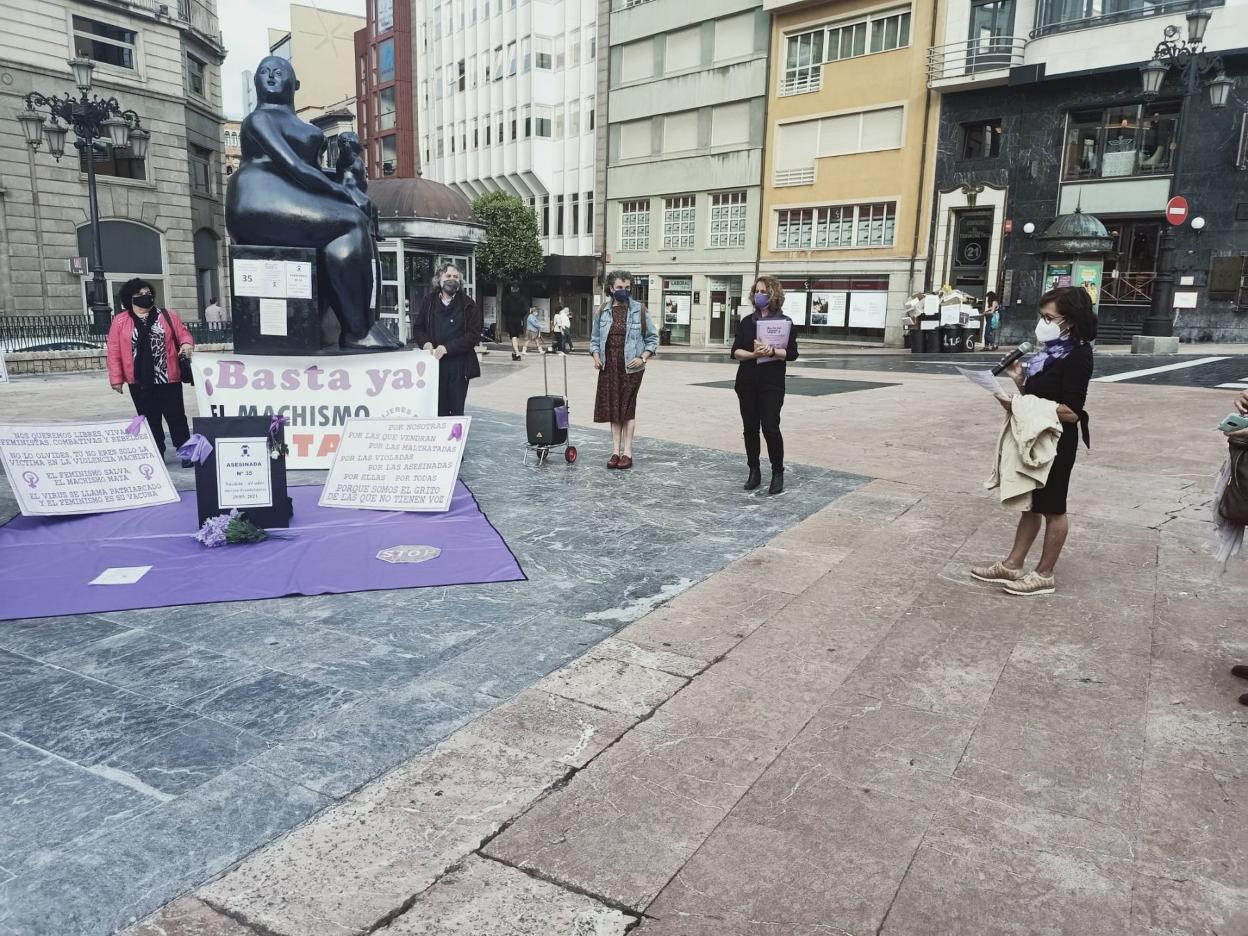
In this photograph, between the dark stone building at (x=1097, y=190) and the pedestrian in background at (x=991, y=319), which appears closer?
the pedestrian in background at (x=991, y=319)

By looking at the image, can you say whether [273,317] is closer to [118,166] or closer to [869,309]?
[869,309]

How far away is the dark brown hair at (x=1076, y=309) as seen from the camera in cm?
470

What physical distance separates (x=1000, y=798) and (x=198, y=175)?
4117 centimetres

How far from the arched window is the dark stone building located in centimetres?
2924

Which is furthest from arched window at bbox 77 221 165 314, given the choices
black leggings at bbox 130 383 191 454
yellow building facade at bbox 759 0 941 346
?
black leggings at bbox 130 383 191 454

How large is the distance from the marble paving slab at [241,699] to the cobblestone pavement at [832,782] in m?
0.16

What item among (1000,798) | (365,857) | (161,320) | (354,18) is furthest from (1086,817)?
(354,18)

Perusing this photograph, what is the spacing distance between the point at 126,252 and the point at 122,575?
32.6m

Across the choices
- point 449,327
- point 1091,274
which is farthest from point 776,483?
point 1091,274

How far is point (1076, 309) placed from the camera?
4.71 metres

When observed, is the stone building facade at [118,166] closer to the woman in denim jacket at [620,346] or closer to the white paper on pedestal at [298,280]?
the white paper on pedestal at [298,280]

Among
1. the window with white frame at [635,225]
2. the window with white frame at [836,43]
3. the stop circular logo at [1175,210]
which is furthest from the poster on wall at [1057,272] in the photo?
the window with white frame at [635,225]

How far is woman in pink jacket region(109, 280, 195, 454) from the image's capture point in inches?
306

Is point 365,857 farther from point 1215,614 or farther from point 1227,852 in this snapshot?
point 1215,614
